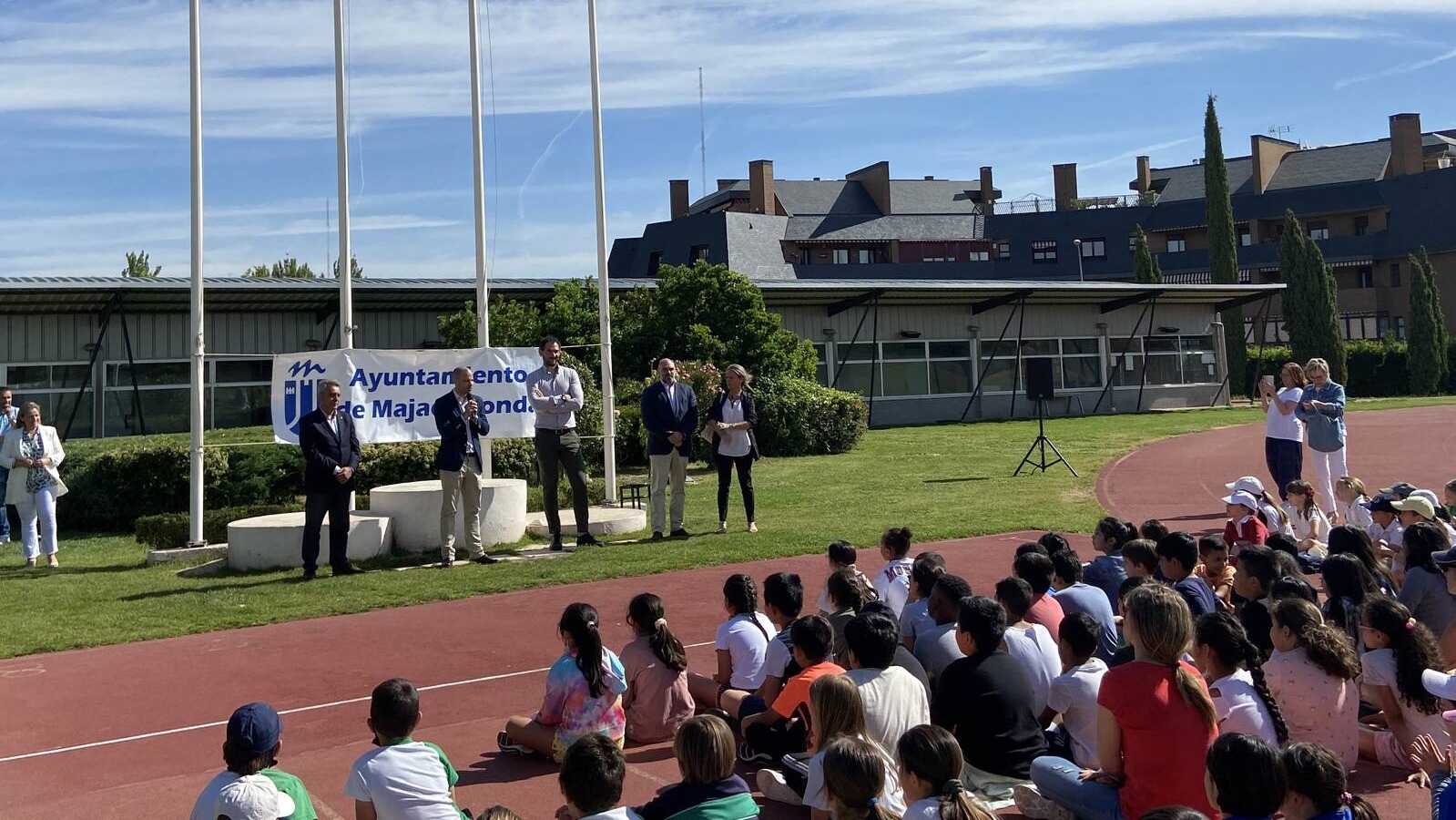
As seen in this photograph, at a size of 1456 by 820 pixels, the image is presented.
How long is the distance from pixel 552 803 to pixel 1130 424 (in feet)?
92.6

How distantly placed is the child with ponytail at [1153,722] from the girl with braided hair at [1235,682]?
363 millimetres

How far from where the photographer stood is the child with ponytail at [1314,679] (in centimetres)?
545

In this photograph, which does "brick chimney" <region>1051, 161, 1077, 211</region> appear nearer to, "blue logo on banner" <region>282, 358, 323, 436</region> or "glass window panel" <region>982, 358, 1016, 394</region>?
"glass window panel" <region>982, 358, 1016, 394</region>

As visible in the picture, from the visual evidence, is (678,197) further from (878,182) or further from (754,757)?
(754,757)

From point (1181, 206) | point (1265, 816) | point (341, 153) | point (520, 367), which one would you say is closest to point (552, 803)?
point (1265, 816)

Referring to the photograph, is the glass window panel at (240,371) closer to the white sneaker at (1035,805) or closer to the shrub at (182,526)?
the shrub at (182,526)

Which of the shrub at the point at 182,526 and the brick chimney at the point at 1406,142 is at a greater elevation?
the brick chimney at the point at 1406,142

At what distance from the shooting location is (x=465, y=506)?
12992 mm

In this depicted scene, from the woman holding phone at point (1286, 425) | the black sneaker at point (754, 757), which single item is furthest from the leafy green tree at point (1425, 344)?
the black sneaker at point (754, 757)

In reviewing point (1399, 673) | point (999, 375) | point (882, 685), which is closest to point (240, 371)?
point (999, 375)

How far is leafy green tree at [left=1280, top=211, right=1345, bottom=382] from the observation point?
175 feet

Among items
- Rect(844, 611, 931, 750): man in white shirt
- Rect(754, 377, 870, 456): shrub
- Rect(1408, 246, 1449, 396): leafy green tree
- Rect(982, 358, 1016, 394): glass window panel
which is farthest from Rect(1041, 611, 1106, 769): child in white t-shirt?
Rect(1408, 246, 1449, 396): leafy green tree

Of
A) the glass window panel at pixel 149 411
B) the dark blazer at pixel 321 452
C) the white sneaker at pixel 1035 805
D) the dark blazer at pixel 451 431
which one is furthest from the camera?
the glass window panel at pixel 149 411

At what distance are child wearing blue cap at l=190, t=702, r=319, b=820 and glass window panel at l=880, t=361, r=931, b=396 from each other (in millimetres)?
34020
